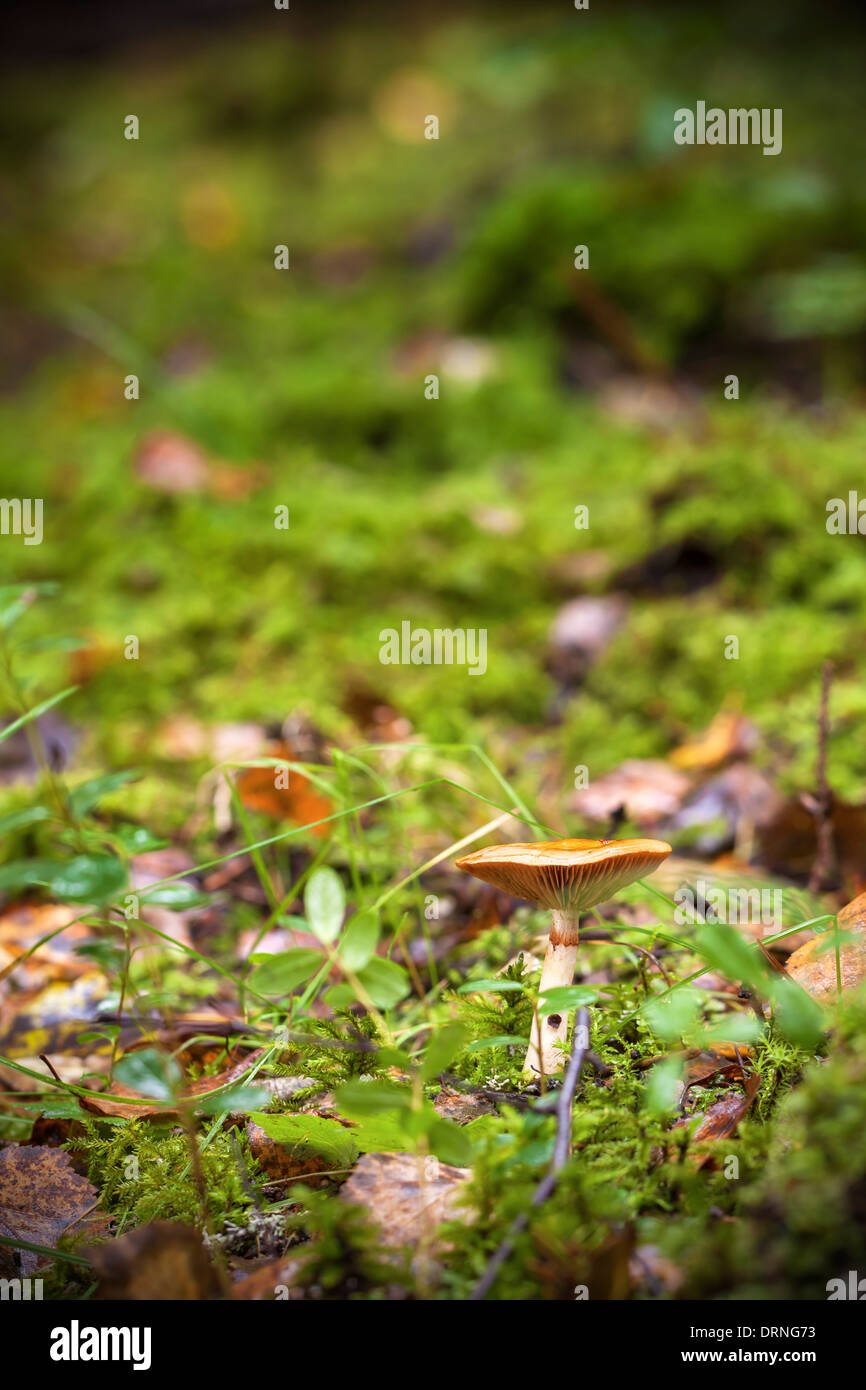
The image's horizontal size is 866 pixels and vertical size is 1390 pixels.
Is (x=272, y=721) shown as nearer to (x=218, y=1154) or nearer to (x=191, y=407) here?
(x=218, y=1154)

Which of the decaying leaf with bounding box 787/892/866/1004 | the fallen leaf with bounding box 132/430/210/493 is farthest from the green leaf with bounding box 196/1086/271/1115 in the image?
the fallen leaf with bounding box 132/430/210/493

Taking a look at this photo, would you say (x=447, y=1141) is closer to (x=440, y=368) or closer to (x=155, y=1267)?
(x=155, y=1267)

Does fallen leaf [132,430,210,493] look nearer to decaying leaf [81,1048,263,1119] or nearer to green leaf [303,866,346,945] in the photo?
decaying leaf [81,1048,263,1119]

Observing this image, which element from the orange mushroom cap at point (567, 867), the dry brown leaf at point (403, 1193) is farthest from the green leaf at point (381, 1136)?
the orange mushroom cap at point (567, 867)
